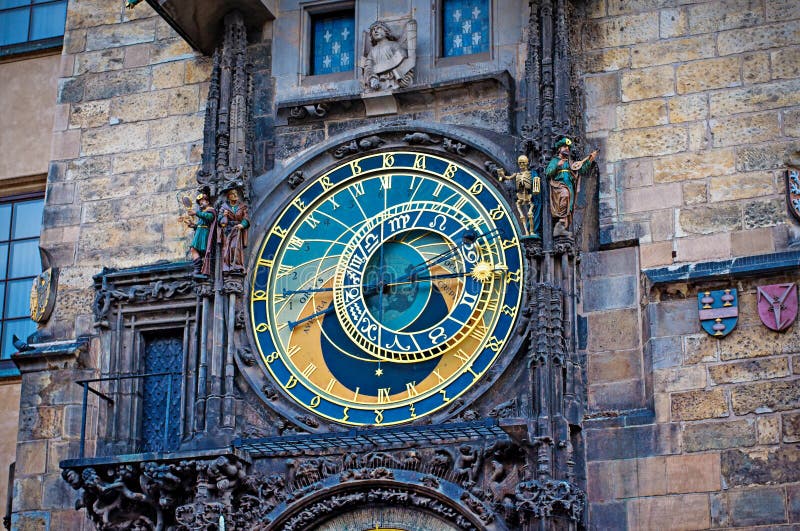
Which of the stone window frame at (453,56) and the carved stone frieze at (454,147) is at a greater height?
the stone window frame at (453,56)

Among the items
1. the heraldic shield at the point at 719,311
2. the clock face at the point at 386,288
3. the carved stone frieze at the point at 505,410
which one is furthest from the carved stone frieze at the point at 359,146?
the heraldic shield at the point at 719,311

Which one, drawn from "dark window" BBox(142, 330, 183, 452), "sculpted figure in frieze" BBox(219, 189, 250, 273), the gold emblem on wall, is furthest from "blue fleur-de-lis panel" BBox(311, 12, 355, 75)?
the gold emblem on wall

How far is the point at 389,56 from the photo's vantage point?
51.9 feet

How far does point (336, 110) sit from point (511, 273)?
2.18 m

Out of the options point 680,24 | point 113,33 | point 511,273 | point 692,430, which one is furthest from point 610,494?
point 113,33

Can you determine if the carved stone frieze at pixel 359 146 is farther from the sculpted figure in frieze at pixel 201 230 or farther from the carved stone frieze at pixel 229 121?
the sculpted figure in frieze at pixel 201 230

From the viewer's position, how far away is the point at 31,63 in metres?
18.2

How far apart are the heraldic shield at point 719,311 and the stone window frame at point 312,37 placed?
12.0 feet

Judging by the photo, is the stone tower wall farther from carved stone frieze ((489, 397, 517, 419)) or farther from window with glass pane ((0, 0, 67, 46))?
window with glass pane ((0, 0, 67, 46))

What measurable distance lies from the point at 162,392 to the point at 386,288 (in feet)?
7.10

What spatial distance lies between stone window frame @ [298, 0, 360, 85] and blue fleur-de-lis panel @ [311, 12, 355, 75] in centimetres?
4

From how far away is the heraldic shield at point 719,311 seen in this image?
14219 mm

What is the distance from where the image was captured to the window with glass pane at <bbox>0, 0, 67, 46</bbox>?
722 inches

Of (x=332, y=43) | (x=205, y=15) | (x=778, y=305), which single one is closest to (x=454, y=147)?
(x=332, y=43)
